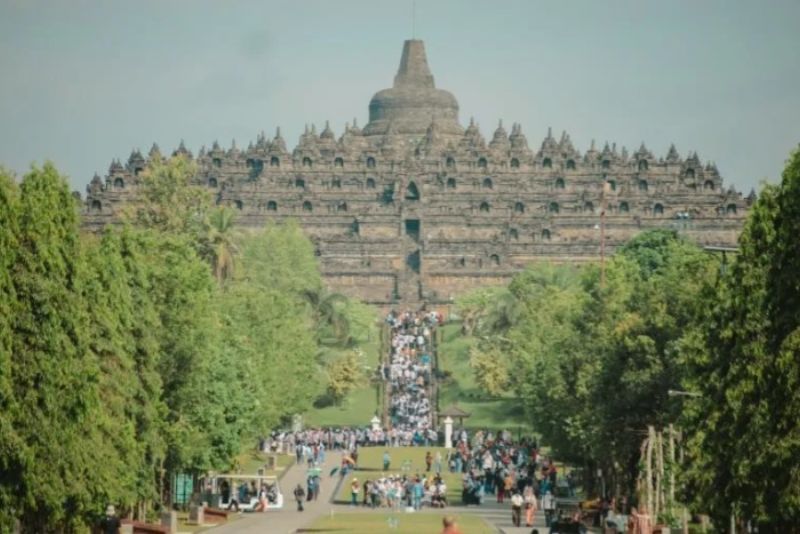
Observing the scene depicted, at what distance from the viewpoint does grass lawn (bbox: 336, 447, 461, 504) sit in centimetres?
9344

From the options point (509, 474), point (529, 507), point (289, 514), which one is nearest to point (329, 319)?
point (509, 474)

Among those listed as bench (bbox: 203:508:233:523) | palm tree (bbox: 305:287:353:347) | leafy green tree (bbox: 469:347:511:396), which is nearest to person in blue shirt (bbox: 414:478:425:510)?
bench (bbox: 203:508:233:523)

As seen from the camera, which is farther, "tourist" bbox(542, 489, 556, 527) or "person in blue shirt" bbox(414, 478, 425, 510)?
"person in blue shirt" bbox(414, 478, 425, 510)

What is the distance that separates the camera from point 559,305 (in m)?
114

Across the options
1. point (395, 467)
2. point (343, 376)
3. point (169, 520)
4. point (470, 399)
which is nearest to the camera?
point (169, 520)

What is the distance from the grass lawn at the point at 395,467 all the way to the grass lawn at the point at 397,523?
29.9 feet

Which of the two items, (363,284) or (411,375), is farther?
(363,284)

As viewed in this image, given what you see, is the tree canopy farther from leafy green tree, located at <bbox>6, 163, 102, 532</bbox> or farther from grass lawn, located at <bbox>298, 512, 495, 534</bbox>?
grass lawn, located at <bbox>298, 512, 495, 534</bbox>

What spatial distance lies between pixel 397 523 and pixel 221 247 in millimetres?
49895

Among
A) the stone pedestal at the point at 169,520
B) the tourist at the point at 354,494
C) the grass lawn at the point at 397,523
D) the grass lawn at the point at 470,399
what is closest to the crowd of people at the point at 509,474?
the grass lawn at the point at 397,523

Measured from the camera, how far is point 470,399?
427ft

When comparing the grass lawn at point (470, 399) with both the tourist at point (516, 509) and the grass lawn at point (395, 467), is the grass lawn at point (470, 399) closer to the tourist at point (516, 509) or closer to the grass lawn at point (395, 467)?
the grass lawn at point (395, 467)

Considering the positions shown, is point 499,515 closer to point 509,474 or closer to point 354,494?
point 354,494

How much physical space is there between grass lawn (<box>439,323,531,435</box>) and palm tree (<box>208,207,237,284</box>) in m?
12.6
